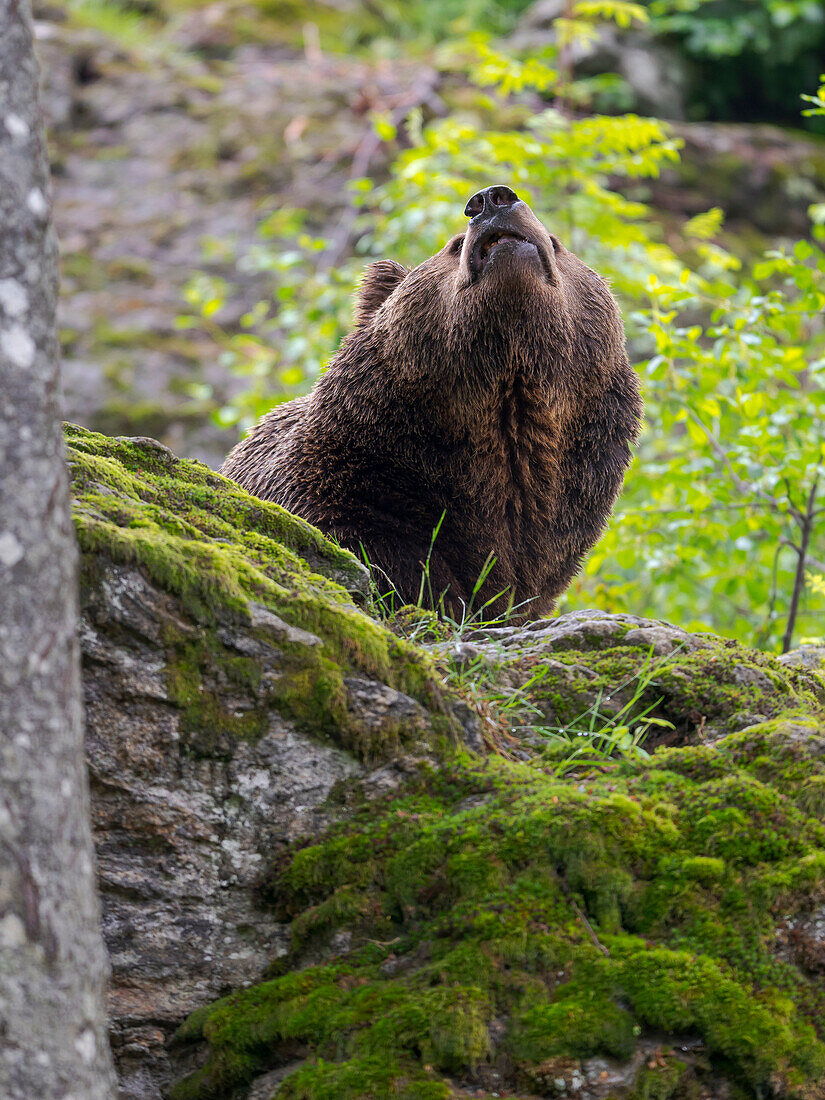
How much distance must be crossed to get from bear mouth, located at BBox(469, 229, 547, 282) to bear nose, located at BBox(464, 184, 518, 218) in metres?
0.08

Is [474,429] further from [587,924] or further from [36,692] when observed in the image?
[36,692]

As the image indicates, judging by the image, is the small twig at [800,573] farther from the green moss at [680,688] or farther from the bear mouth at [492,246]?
the green moss at [680,688]

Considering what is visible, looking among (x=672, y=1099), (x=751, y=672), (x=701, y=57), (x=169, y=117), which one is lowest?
(x=672, y=1099)

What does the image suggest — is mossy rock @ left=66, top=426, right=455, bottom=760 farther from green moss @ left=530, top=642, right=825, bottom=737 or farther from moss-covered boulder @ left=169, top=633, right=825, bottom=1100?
green moss @ left=530, top=642, right=825, bottom=737

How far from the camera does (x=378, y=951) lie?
2199 mm

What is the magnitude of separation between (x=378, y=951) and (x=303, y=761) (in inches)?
18.1

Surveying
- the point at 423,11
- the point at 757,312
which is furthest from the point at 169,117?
the point at 757,312

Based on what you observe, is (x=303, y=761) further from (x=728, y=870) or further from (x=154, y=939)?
(x=728, y=870)

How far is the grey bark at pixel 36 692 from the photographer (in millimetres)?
1455

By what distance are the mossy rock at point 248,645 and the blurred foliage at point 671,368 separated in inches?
106

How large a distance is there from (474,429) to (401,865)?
2.36 metres

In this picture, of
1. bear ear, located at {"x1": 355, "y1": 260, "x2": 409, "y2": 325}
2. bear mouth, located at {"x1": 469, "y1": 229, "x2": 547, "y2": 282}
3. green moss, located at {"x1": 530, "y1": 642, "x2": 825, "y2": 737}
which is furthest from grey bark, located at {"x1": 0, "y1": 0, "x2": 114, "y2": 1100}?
bear ear, located at {"x1": 355, "y1": 260, "x2": 409, "y2": 325}

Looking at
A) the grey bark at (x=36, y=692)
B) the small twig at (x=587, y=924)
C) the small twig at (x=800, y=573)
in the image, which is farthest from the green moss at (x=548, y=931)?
the small twig at (x=800, y=573)

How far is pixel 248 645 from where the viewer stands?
2.49 metres
